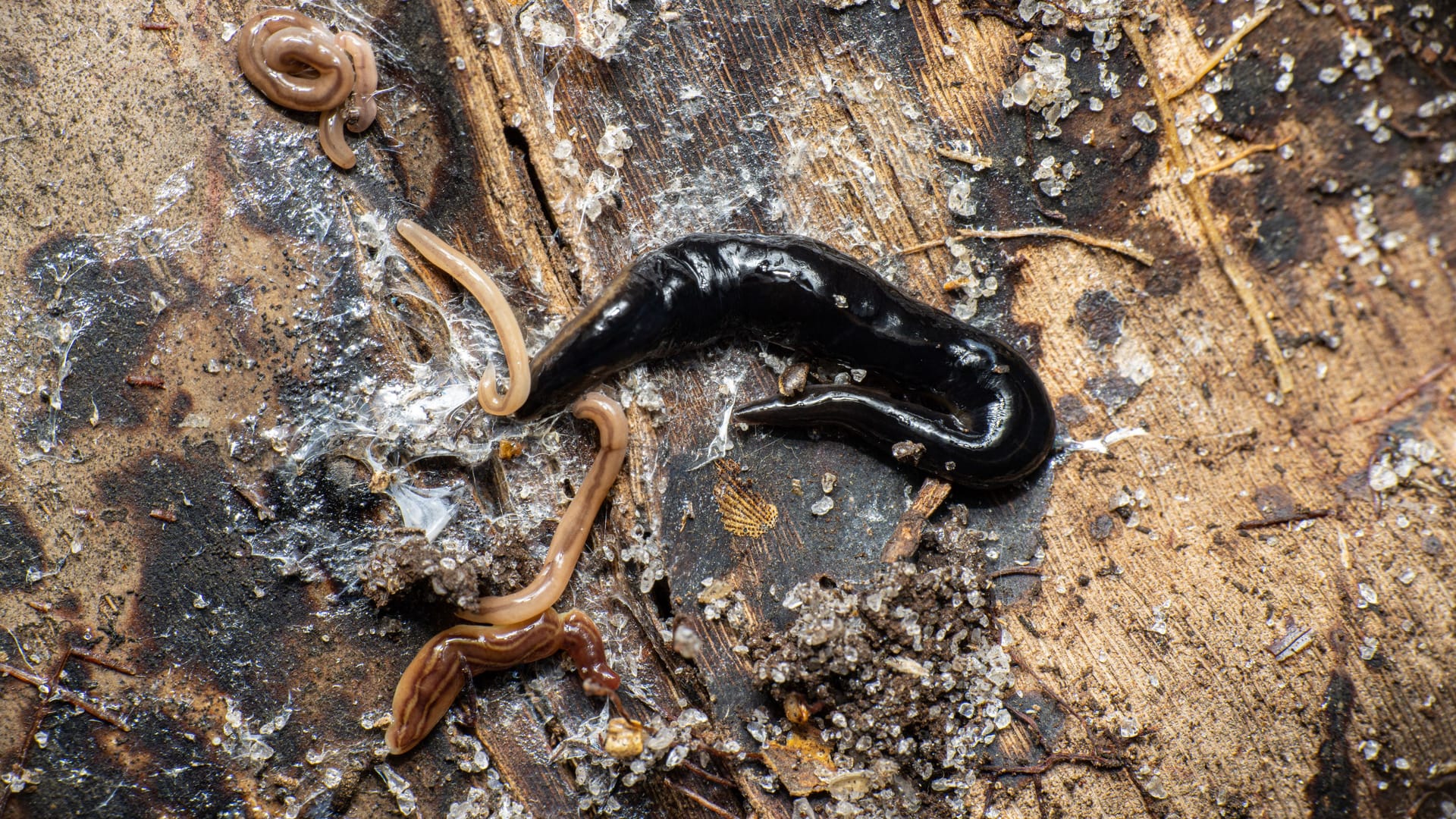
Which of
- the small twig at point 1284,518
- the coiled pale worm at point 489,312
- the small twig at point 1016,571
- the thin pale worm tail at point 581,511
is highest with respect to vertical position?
the coiled pale worm at point 489,312

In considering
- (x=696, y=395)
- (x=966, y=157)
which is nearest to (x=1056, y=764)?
(x=696, y=395)

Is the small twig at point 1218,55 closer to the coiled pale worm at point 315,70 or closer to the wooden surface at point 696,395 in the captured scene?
the wooden surface at point 696,395

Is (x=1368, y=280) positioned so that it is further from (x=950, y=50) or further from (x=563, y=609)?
(x=563, y=609)

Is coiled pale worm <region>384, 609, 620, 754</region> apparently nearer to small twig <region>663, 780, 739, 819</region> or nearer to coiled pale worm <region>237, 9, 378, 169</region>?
small twig <region>663, 780, 739, 819</region>

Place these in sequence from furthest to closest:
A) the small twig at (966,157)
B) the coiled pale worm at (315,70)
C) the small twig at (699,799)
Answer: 1. the small twig at (966,157)
2. the small twig at (699,799)
3. the coiled pale worm at (315,70)

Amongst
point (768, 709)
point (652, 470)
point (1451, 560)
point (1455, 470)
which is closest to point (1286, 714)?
point (1451, 560)

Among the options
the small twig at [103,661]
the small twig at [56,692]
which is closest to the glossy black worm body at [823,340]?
the small twig at [103,661]

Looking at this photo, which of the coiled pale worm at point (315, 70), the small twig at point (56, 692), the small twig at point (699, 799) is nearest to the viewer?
the small twig at point (56, 692)
